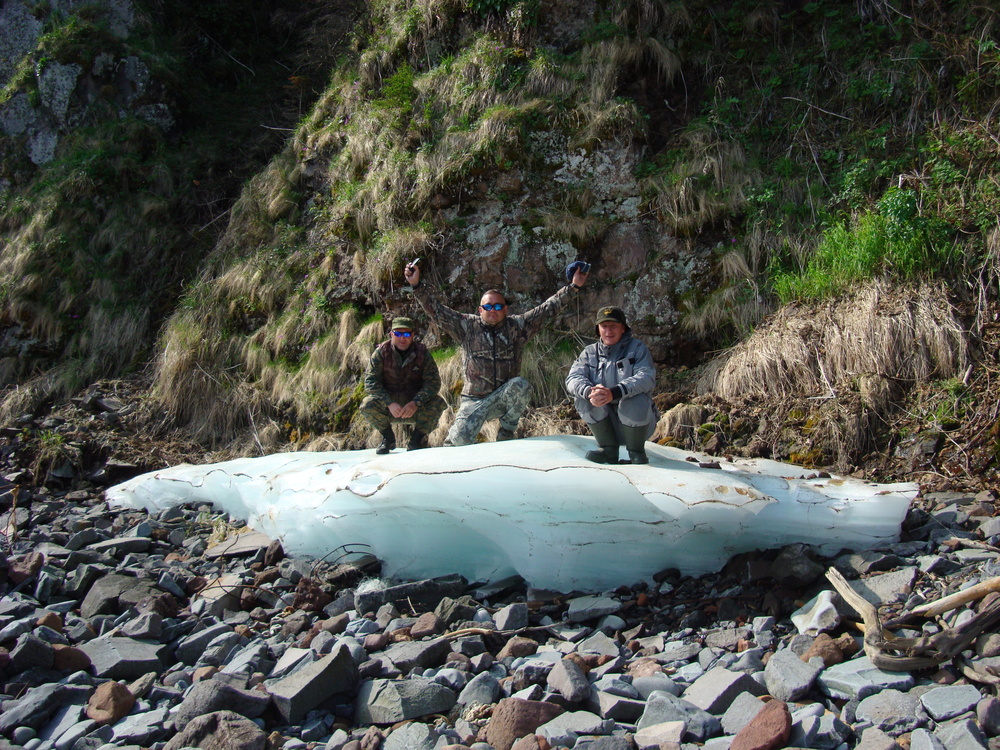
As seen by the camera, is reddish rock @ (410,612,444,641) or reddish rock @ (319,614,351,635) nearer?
reddish rock @ (410,612,444,641)

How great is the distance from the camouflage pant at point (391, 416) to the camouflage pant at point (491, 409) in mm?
418

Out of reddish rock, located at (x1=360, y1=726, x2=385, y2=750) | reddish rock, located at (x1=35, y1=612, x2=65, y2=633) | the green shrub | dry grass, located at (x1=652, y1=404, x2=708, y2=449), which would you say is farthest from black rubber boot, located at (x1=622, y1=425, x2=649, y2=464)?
reddish rock, located at (x1=35, y1=612, x2=65, y2=633)

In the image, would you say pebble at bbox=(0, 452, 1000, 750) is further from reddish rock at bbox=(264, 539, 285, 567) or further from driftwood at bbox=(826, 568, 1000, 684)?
reddish rock at bbox=(264, 539, 285, 567)

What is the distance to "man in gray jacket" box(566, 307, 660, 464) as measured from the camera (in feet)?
15.0

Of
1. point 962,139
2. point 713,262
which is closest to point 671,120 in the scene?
point 713,262

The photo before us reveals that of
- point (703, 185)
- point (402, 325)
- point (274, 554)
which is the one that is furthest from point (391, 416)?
point (703, 185)

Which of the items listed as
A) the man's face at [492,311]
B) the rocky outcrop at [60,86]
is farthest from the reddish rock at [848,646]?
the rocky outcrop at [60,86]

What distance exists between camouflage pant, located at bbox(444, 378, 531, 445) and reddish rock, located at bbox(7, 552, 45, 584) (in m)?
3.23

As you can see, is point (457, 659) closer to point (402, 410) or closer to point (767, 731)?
point (767, 731)

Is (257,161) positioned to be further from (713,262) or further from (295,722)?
(295,722)

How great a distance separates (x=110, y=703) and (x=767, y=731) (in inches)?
117

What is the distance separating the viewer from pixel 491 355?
587 centimetres

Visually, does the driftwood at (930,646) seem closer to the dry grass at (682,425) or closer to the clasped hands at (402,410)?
the dry grass at (682,425)

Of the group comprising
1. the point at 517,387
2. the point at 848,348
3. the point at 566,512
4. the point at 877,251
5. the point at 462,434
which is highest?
the point at 877,251
